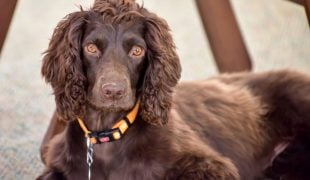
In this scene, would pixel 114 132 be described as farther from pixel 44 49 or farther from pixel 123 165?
pixel 44 49

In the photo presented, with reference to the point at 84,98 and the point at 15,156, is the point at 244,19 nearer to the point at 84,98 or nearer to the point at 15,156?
the point at 15,156

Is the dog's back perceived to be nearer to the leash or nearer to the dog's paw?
the leash

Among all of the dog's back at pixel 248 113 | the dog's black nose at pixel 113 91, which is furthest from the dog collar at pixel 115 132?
the dog's back at pixel 248 113

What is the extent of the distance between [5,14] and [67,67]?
53 centimetres

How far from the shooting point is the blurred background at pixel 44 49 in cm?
341

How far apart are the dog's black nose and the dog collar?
0.73ft

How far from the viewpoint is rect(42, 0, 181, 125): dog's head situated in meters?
2.18

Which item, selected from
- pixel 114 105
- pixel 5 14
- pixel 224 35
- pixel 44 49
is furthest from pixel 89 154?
pixel 44 49

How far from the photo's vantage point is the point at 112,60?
2.15 m

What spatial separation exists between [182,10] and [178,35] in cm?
43

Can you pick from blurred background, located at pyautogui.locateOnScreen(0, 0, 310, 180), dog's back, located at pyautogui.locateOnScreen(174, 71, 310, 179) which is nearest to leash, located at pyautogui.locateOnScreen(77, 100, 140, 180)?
dog's back, located at pyautogui.locateOnScreen(174, 71, 310, 179)

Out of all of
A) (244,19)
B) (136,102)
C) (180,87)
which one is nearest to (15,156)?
(180,87)

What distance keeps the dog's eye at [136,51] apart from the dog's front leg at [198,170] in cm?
38

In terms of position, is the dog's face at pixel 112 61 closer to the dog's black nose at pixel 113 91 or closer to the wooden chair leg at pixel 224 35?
the dog's black nose at pixel 113 91
